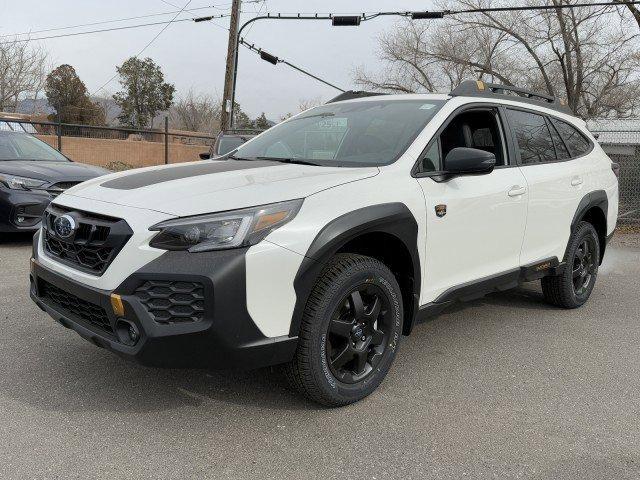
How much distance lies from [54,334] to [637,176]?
10.4 m

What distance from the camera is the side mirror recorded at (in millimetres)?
3158

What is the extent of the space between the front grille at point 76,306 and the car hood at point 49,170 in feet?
13.9

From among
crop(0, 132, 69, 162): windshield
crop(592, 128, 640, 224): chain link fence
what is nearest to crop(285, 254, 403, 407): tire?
crop(0, 132, 69, 162): windshield

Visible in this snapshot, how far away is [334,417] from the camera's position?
2857 mm

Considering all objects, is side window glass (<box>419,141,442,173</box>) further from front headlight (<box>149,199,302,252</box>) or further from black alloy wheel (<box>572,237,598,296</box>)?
black alloy wheel (<box>572,237,598,296</box>)

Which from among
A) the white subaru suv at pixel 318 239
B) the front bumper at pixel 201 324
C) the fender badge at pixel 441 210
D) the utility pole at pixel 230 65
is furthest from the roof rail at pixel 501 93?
the utility pole at pixel 230 65

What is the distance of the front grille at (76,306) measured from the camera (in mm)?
2605

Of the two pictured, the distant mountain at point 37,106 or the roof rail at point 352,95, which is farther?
the distant mountain at point 37,106

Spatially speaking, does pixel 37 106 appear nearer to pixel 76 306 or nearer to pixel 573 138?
pixel 573 138

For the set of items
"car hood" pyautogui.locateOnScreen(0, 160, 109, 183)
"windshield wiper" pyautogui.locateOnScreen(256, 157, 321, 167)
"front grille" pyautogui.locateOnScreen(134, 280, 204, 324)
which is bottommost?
"front grille" pyautogui.locateOnScreen(134, 280, 204, 324)

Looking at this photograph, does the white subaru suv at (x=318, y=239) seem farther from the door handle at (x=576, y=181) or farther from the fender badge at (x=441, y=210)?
the door handle at (x=576, y=181)

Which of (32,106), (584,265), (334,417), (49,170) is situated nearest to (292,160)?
(334,417)

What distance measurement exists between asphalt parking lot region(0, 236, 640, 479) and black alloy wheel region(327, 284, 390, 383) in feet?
0.70

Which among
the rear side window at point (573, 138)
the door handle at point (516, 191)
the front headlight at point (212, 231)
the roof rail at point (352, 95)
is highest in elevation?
the roof rail at point (352, 95)
